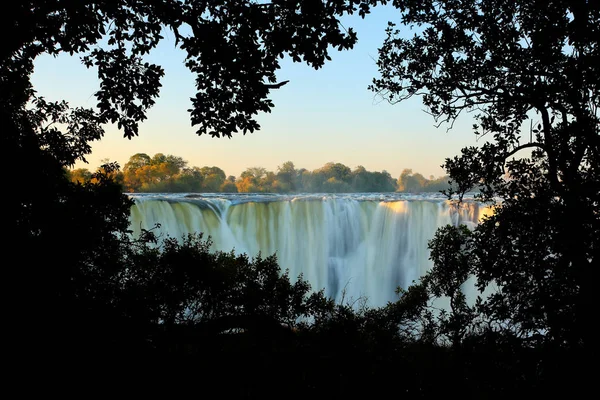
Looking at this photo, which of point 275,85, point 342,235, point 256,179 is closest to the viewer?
point 275,85

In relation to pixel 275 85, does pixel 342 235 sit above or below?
below

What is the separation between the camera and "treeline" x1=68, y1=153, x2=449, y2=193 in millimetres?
35688

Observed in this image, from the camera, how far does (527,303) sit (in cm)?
529

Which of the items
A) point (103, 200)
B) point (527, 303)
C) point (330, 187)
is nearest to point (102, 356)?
point (103, 200)

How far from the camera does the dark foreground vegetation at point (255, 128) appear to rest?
4.63 metres

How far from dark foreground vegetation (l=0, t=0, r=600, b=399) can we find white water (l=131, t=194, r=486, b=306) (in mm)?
15500

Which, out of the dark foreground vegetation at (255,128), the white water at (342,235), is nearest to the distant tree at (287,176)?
the white water at (342,235)

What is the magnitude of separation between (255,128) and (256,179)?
3904 cm

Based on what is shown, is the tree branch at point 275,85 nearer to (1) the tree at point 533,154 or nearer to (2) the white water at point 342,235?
(1) the tree at point 533,154

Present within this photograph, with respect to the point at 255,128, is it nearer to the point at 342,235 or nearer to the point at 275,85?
the point at 275,85

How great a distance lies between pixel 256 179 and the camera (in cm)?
4403

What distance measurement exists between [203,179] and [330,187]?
14056 millimetres

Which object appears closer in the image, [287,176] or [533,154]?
[533,154]

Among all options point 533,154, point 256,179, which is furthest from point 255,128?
point 256,179
